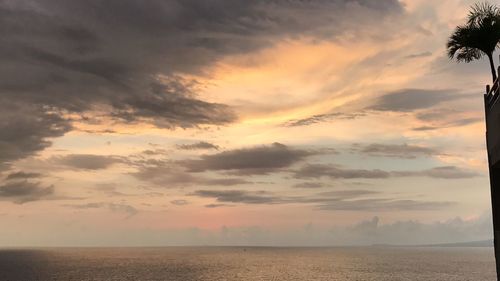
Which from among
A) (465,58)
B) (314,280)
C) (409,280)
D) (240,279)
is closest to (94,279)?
(240,279)

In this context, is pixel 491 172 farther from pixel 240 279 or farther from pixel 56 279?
pixel 56 279

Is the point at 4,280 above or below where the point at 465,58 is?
below

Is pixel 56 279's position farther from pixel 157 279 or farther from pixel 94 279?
pixel 157 279

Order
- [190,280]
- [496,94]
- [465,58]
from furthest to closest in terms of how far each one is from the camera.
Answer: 1. [190,280]
2. [465,58]
3. [496,94]

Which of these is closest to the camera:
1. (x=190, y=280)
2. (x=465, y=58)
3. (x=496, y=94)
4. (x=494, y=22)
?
(x=496, y=94)

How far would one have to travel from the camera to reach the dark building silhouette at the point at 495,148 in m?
26.4

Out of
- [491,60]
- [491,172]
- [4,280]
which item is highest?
[491,60]

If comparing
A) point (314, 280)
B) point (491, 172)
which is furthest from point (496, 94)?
point (314, 280)

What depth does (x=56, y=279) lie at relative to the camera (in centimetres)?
13250

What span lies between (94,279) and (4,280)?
1017 inches

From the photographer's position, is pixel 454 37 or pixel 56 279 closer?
pixel 454 37

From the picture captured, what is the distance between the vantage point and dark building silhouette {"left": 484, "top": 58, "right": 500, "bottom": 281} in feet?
86.5

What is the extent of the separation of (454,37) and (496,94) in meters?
6.14

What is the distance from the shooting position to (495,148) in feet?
88.2
